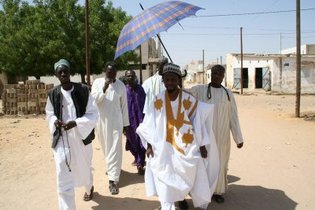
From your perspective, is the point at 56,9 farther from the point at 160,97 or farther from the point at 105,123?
the point at 160,97

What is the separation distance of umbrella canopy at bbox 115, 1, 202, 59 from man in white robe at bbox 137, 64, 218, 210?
1.60ft

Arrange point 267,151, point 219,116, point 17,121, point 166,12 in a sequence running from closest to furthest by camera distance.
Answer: point 166,12 < point 219,116 < point 267,151 < point 17,121

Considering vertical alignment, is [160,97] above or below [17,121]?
above

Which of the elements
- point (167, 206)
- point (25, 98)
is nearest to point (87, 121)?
point (167, 206)

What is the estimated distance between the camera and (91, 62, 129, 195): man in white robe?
5473 mm

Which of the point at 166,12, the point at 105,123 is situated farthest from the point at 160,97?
the point at 105,123

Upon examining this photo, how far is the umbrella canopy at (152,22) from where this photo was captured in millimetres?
4281

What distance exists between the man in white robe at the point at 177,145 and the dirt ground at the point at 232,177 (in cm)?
70

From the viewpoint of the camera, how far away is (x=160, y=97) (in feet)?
13.9

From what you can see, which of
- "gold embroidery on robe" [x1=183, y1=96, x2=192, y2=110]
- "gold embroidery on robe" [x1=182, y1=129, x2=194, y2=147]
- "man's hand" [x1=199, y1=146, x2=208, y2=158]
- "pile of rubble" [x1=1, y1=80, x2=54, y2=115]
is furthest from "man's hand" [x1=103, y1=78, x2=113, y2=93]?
"pile of rubble" [x1=1, y1=80, x2=54, y2=115]

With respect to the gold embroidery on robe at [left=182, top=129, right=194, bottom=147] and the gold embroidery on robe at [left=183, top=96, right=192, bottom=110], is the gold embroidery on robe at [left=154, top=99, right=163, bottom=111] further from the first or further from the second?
the gold embroidery on robe at [left=182, top=129, right=194, bottom=147]

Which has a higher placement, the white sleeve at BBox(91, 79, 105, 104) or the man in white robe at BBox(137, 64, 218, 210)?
the white sleeve at BBox(91, 79, 105, 104)

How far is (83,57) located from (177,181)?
62.7ft

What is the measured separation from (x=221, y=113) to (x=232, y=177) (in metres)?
1.61
